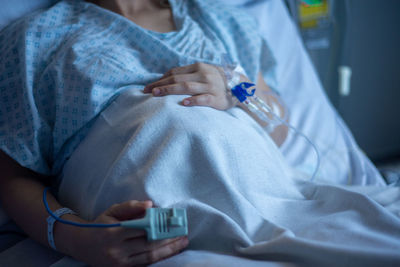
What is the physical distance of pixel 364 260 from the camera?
474 millimetres

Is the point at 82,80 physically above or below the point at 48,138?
above

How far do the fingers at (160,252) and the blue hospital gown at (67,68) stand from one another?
374mm

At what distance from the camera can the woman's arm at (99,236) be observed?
55 cm

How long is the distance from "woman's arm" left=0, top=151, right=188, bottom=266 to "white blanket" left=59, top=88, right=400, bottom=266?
56 mm

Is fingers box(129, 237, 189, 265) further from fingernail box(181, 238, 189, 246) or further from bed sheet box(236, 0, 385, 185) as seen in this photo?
bed sheet box(236, 0, 385, 185)

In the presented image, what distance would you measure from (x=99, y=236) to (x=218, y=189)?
258 millimetres

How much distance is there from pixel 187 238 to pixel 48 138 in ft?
1.55

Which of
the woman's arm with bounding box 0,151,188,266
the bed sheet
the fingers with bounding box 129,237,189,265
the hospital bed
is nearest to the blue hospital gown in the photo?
the woman's arm with bounding box 0,151,188,266

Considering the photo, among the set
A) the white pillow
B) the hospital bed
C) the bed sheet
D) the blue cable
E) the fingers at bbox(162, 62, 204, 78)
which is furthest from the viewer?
the bed sheet

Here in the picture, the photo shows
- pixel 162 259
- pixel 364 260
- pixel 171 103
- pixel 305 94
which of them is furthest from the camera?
pixel 305 94

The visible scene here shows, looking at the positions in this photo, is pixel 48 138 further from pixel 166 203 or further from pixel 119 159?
pixel 166 203

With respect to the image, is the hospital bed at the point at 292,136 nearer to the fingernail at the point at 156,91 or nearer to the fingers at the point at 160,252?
the fingers at the point at 160,252

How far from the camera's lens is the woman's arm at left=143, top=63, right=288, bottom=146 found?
75cm

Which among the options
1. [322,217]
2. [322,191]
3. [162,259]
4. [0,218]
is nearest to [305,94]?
[322,191]
